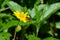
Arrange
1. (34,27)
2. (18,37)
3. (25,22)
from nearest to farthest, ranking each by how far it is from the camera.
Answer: (25,22), (34,27), (18,37)

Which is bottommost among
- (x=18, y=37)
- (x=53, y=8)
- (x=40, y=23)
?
(x=18, y=37)

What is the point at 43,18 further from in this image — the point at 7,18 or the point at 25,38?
the point at 7,18

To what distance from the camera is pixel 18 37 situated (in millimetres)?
1695

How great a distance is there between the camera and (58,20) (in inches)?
68.8

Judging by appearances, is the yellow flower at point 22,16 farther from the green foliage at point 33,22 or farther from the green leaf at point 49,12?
the green leaf at point 49,12

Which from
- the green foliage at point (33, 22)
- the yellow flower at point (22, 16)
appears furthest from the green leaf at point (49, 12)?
the yellow flower at point (22, 16)

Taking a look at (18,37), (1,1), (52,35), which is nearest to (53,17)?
(52,35)

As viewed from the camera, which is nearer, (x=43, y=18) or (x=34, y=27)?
(x=43, y=18)

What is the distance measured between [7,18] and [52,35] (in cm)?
40

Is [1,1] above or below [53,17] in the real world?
above

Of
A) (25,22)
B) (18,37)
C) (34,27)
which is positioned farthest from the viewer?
(18,37)

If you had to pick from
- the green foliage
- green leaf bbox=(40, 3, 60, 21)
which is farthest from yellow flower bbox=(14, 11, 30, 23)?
green leaf bbox=(40, 3, 60, 21)

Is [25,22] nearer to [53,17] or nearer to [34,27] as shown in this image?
[34,27]

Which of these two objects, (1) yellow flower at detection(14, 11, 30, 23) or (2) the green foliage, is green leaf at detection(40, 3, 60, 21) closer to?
(2) the green foliage
